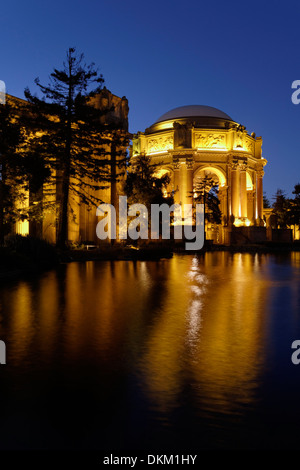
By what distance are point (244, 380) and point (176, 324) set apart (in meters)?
2.85

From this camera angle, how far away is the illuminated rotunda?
241 feet

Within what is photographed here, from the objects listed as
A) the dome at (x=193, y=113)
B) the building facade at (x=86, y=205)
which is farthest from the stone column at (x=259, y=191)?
the building facade at (x=86, y=205)

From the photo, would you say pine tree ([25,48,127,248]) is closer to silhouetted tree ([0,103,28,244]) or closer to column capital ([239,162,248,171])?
silhouetted tree ([0,103,28,244])

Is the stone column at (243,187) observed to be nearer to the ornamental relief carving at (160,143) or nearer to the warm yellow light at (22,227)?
the ornamental relief carving at (160,143)

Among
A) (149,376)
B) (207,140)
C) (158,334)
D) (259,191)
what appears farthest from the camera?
(259,191)

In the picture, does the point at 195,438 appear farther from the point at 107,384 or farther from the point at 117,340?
A: the point at 117,340

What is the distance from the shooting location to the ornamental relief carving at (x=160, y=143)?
254 ft

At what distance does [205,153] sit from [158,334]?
72.0m

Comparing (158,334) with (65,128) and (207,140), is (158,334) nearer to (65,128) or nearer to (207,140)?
(65,128)

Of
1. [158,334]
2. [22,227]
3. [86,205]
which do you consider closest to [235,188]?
[86,205]

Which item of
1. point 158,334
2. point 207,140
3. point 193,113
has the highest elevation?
point 193,113

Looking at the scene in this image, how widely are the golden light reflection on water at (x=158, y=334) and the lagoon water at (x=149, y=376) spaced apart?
17mm

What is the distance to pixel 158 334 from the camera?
6359 mm

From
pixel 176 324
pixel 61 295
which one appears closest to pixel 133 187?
pixel 61 295
